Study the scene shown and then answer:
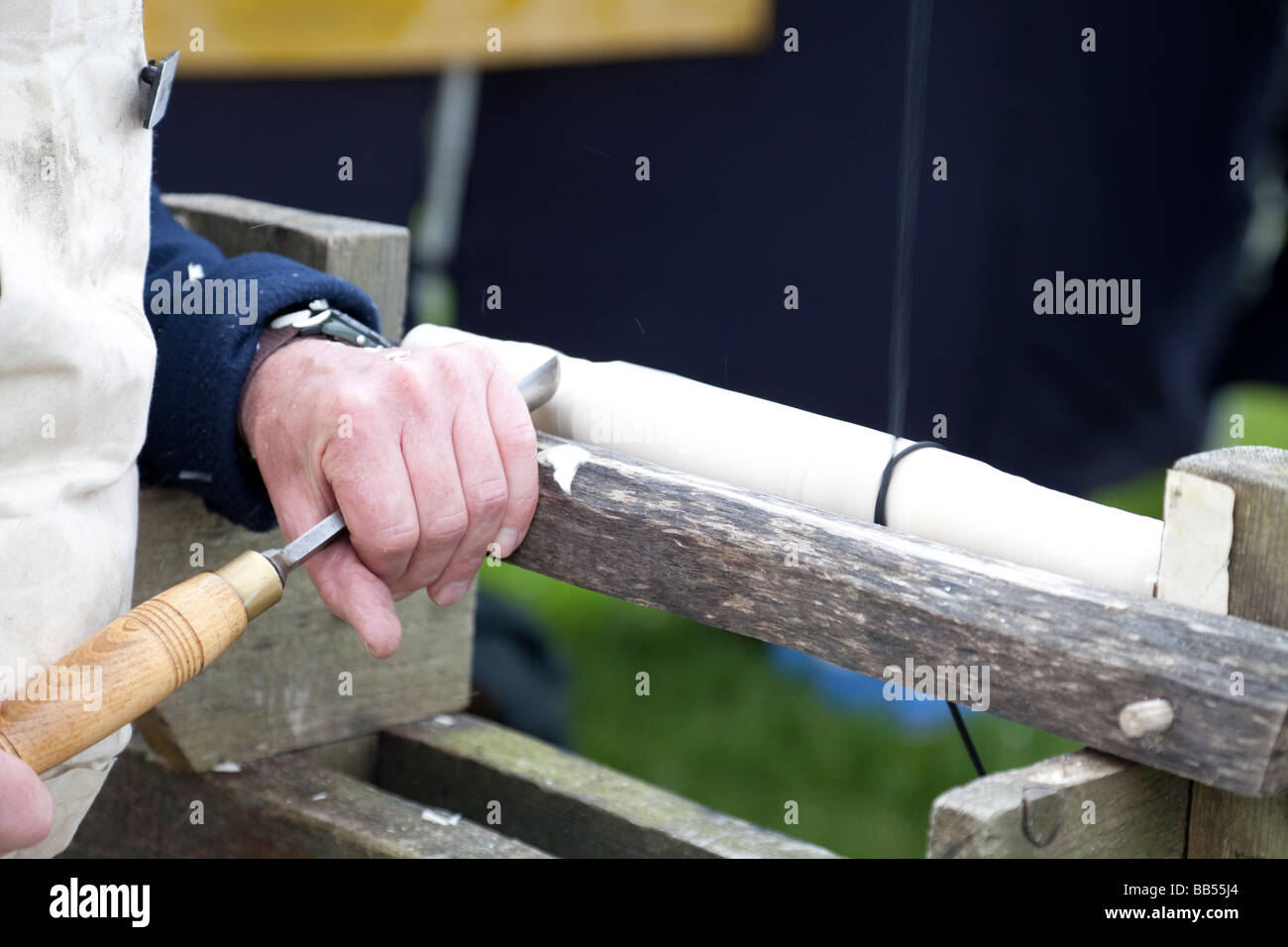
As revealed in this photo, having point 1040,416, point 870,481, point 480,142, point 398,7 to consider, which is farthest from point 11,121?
point 1040,416

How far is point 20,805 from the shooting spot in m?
0.83

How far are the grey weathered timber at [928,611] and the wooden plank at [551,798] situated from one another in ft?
1.23

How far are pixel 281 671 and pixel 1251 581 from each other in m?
0.95

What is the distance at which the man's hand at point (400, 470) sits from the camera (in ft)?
3.24

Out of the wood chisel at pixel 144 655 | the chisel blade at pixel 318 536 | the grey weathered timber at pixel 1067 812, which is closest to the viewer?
the grey weathered timber at pixel 1067 812

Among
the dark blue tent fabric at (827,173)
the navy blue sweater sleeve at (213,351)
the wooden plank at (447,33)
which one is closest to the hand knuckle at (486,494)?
the navy blue sweater sleeve at (213,351)

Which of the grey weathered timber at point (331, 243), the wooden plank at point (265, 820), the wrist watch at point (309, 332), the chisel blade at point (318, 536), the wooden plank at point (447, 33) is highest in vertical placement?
the wooden plank at point (447, 33)

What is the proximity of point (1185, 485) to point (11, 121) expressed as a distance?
75 centimetres

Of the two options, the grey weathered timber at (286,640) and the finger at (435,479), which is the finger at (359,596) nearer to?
the finger at (435,479)

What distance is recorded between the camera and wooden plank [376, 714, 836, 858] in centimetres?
128

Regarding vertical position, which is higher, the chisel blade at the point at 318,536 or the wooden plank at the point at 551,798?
the chisel blade at the point at 318,536

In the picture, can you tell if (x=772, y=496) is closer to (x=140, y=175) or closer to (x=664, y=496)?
(x=664, y=496)

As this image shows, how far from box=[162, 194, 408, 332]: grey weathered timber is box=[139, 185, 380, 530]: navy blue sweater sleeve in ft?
0.50

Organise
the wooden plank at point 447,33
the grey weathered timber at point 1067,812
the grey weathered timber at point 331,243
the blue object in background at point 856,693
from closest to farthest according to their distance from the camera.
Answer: the grey weathered timber at point 1067,812 < the grey weathered timber at point 331,243 < the wooden plank at point 447,33 < the blue object in background at point 856,693
